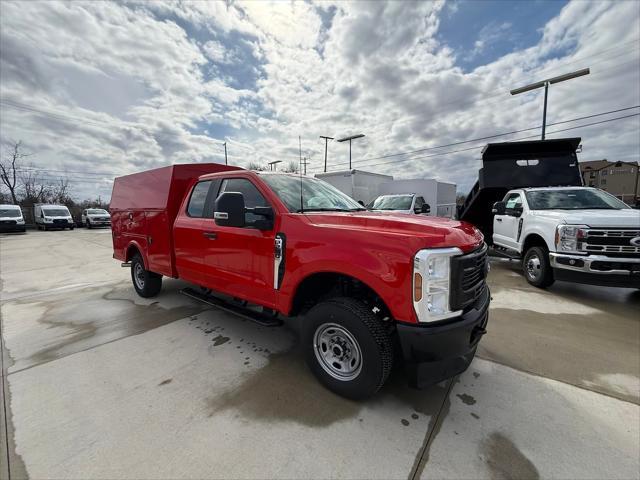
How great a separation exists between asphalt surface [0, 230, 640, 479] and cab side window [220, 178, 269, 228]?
142 cm

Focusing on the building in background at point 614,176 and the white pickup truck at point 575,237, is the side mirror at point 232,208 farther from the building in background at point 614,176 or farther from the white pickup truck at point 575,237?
the building in background at point 614,176

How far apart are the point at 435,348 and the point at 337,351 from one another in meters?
0.83

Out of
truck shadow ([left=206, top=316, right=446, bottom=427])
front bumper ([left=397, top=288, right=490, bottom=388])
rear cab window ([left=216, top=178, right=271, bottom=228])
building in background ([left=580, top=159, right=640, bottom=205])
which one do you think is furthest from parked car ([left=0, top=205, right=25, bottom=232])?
building in background ([left=580, top=159, right=640, bottom=205])

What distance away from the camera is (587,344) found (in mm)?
3330

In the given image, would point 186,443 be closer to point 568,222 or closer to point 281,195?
point 281,195

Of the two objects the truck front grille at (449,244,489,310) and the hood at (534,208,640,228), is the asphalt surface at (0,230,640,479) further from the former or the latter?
the hood at (534,208,640,228)

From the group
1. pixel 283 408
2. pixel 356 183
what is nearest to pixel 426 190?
pixel 356 183

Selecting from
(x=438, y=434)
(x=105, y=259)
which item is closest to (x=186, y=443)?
(x=438, y=434)

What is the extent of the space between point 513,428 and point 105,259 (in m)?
10.7

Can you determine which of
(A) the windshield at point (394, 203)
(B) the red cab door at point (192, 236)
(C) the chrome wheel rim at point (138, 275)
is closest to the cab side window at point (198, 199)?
(B) the red cab door at point (192, 236)

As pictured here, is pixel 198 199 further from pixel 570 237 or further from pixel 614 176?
pixel 614 176

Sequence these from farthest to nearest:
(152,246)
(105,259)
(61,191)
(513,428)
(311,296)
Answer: (61,191) → (105,259) → (152,246) → (311,296) → (513,428)

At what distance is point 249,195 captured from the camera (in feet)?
10.4

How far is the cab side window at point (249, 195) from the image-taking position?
2823 millimetres
